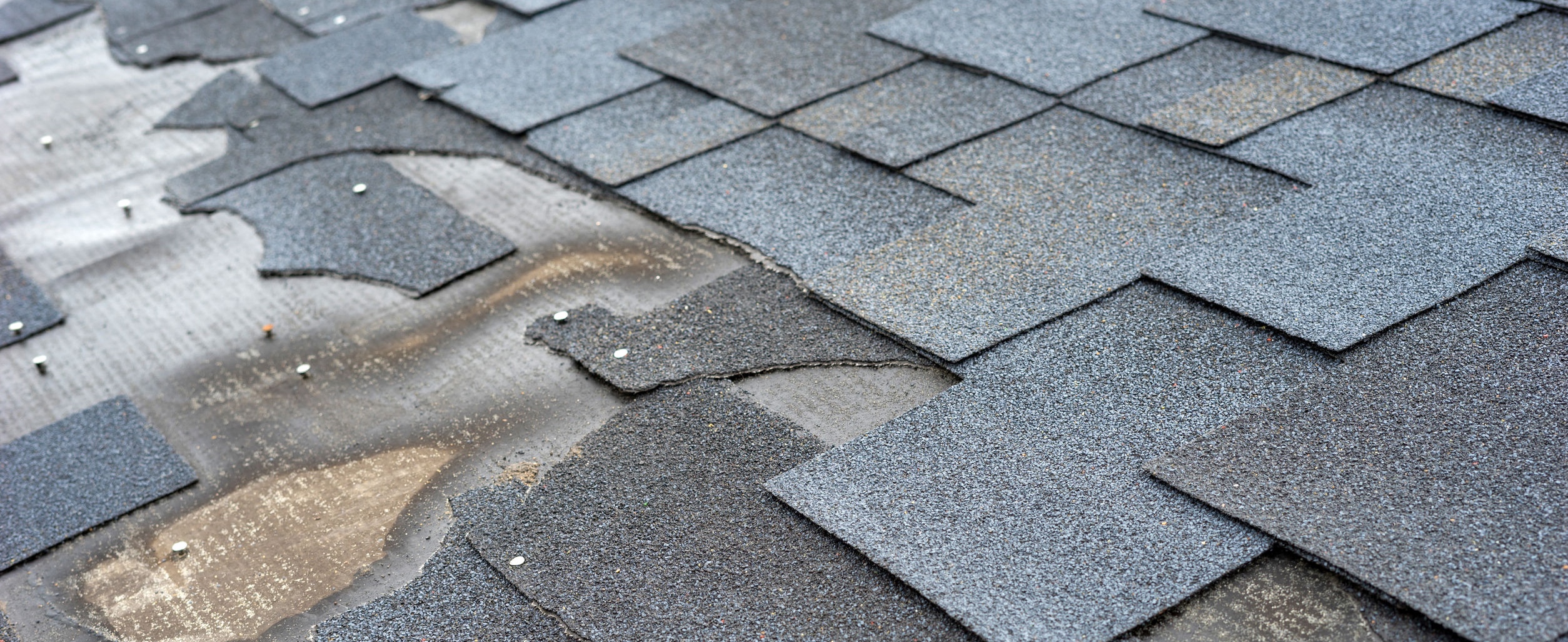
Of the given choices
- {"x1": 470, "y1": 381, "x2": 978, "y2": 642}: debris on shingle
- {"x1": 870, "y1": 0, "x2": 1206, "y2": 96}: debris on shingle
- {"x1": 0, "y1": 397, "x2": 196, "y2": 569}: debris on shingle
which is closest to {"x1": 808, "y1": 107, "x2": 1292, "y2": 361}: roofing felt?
{"x1": 870, "y1": 0, "x2": 1206, "y2": 96}: debris on shingle

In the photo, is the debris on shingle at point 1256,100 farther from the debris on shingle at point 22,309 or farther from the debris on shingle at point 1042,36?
Answer: the debris on shingle at point 22,309

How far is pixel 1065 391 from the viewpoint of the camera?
3953mm

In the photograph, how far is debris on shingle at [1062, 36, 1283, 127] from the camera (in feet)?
17.4

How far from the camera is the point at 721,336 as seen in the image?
4.47 meters

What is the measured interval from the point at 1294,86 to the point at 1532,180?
1.07 meters

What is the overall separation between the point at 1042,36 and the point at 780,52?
1311mm

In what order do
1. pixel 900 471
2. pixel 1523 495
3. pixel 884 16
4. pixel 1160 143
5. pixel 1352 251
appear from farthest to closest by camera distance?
pixel 884 16 → pixel 1160 143 → pixel 1352 251 → pixel 900 471 → pixel 1523 495

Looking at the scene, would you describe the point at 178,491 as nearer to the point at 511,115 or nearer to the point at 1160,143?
the point at 511,115

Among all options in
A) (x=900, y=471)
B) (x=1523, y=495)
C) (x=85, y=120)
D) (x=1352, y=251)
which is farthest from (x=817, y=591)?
(x=85, y=120)

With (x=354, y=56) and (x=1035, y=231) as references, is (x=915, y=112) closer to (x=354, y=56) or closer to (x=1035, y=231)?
(x=1035, y=231)

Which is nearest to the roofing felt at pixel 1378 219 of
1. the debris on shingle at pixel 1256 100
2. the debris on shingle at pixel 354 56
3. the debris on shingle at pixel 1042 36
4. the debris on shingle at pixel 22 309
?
the debris on shingle at pixel 1256 100

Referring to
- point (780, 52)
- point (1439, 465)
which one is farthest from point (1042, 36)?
point (1439, 465)

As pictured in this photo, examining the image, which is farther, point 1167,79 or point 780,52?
point 780,52

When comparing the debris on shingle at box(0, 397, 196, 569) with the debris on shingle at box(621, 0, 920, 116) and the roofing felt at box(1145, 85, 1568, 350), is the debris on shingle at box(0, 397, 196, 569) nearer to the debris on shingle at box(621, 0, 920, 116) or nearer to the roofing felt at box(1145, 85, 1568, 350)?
the debris on shingle at box(621, 0, 920, 116)
